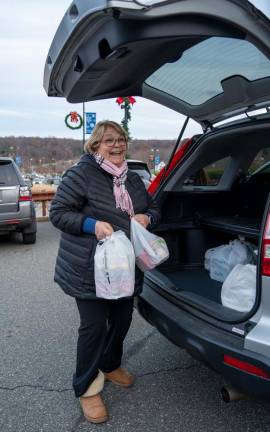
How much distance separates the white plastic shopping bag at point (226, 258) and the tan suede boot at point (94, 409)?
145cm

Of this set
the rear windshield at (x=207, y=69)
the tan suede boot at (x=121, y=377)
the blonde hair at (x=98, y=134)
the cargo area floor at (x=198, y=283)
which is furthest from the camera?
the cargo area floor at (x=198, y=283)

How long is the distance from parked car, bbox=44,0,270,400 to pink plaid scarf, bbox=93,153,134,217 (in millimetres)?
489

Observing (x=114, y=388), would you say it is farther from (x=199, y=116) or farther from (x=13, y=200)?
(x=13, y=200)

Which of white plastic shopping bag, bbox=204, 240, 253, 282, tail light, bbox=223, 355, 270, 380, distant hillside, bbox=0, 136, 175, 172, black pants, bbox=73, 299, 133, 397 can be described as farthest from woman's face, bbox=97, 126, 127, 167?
distant hillside, bbox=0, 136, 175, 172

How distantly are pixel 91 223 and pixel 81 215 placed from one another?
8cm

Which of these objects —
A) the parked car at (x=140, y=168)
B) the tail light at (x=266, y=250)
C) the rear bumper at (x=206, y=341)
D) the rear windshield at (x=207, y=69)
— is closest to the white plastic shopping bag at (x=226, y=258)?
the rear bumper at (x=206, y=341)

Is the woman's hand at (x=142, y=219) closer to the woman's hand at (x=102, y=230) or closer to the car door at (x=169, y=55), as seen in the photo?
the woman's hand at (x=102, y=230)

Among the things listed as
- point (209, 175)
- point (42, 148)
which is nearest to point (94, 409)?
point (209, 175)

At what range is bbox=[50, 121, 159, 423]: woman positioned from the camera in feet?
7.91

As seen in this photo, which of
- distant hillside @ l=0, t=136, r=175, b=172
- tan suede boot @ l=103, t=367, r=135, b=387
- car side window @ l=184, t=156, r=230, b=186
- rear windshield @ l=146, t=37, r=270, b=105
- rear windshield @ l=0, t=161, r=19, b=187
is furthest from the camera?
distant hillside @ l=0, t=136, r=175, b=172

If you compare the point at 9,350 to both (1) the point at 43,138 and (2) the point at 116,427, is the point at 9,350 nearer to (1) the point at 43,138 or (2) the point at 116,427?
(2) the point at 116,427

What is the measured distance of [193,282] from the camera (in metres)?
3.41

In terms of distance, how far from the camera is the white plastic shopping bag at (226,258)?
135 inches

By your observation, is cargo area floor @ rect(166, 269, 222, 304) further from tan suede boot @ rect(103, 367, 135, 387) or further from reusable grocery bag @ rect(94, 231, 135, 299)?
reusable grocery bag @ rect(94, 231, 135, 299)
